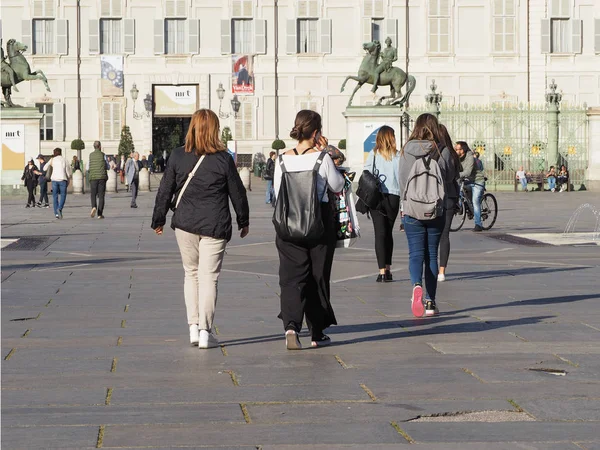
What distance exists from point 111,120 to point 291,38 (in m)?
8.80

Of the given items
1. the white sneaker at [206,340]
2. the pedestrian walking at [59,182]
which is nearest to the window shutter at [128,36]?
the pedestrian walking at [59,182]

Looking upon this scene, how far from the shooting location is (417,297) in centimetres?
1055

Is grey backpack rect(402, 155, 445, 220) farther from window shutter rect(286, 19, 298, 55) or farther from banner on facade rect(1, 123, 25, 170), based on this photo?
window shutter rect(286, 19, 298, 55)

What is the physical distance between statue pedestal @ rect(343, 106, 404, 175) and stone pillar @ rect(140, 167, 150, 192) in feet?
A: 32.1

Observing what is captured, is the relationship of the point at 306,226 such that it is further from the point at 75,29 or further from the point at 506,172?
the point at 75,29

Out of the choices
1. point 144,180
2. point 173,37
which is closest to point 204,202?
point 144,180

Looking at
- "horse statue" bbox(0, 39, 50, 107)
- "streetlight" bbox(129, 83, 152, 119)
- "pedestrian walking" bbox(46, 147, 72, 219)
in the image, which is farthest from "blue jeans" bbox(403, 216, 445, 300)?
"streetlight" bbox(129, 83, 152, 119)

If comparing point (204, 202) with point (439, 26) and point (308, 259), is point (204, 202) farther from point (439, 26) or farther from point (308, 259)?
point (439, 26)

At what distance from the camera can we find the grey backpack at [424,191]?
35.4 feet

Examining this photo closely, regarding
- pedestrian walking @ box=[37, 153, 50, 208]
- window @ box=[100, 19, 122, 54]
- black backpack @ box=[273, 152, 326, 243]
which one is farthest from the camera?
window @ box=[100, 19, 122, 54]

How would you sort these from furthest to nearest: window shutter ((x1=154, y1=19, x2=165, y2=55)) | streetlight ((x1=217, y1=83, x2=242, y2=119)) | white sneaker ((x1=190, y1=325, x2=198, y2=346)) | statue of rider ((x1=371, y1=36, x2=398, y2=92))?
window shutter ((x1=154, y1=19, x2=165, y2=55))
streetlight ((x1=217, y1=83, x2=242, y2=119))
statue of rider ((x1=371, y1=36, x2=398, y2=92))
white sneaker ((x1=190, y1=325, x2=198, y2=346))

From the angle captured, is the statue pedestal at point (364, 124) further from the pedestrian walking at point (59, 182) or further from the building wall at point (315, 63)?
the building wall at point (315, 63)

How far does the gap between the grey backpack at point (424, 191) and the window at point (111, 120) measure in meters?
51.2

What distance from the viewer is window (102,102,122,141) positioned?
6109 cm
